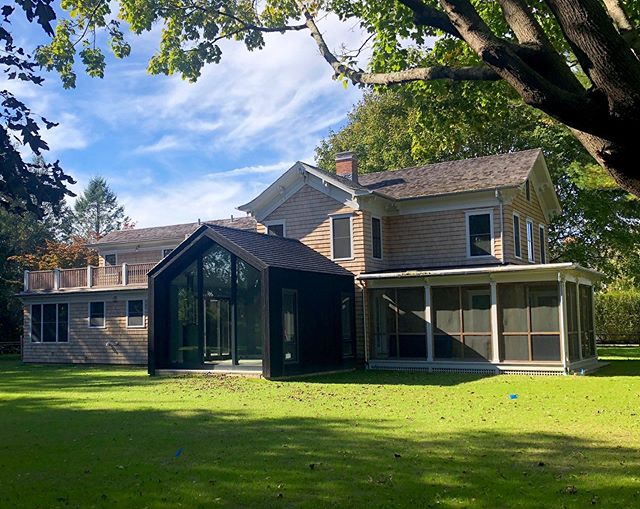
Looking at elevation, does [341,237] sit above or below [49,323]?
above

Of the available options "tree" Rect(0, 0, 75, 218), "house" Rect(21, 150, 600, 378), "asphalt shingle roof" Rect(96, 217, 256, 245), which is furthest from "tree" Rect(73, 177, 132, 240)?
"tree" Rect(0, 0, 75, 218)

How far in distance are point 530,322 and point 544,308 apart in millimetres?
578

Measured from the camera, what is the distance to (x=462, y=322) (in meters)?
21.1

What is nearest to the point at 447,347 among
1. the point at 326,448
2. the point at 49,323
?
the point at 326,448

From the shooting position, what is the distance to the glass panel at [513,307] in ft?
66.3

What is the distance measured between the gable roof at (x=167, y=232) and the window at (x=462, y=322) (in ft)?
44.4

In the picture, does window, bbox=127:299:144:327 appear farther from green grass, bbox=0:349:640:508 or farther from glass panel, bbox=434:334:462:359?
glass panel, bbox=434:334:462:359

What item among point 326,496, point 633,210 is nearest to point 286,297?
point 326,496

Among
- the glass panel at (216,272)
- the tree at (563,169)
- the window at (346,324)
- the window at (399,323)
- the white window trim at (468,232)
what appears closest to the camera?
the glass panel at (216,272)

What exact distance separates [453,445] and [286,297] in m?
11.8

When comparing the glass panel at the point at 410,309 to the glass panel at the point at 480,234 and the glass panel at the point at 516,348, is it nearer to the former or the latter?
the glass panel at the point at 480,234

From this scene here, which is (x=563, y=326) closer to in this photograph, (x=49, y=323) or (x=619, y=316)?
(x=619, y=316)

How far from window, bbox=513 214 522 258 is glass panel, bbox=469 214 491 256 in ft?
3.54

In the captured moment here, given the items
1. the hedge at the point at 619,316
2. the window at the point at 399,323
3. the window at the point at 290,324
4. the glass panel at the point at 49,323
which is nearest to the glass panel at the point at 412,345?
the window at the point at 399,323
